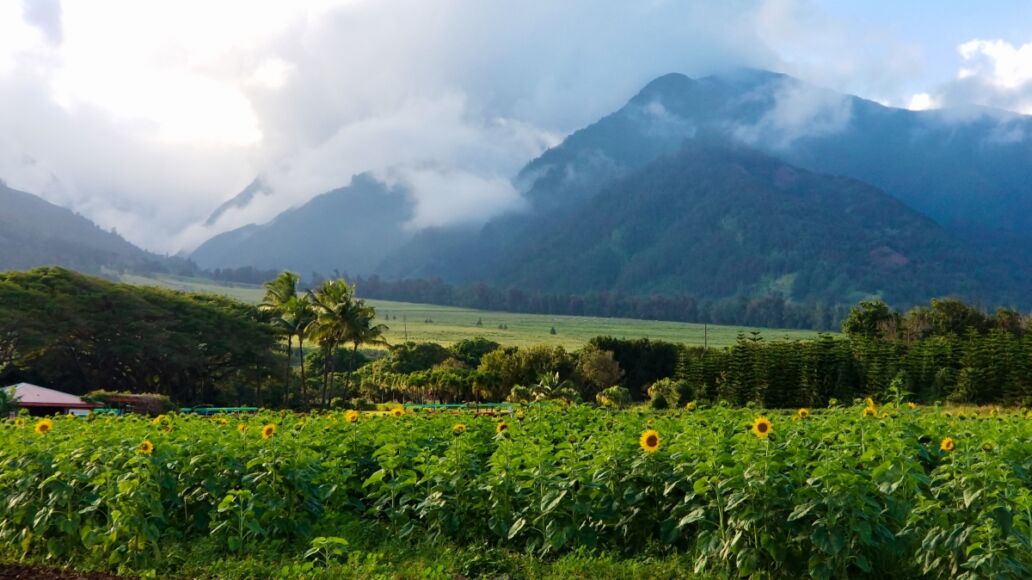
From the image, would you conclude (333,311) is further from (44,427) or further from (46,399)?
(44,427)

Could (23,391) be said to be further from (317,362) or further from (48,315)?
(317,362)

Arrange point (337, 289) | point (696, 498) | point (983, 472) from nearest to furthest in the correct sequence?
point (983, 472)
point (696, 498)
point (337, 289)

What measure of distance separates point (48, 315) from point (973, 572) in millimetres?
60241

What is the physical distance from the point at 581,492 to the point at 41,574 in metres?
5.00

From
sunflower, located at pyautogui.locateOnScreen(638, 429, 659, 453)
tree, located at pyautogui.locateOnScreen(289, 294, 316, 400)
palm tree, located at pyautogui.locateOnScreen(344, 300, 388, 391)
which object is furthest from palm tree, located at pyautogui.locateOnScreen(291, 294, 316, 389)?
sunflower, located at pyautogui.locateOnScreen(638, 429, 659, 453)

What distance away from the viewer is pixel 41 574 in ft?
26.2

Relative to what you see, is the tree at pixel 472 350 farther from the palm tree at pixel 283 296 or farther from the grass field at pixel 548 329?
the grass field at pixel 548 329

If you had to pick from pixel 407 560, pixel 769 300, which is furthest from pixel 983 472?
pixel 769 300

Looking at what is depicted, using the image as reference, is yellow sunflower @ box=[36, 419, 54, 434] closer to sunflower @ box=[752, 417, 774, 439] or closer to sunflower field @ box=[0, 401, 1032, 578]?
sunflower field @ box=[0, 401, 1032, 578]

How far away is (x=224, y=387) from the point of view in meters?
65.5

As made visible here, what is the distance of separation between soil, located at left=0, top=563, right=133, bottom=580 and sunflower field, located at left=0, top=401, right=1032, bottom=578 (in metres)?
0.29

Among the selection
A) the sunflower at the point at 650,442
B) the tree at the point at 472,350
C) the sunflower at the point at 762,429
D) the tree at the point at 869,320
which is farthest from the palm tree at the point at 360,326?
the sunflower at the point at 762,429

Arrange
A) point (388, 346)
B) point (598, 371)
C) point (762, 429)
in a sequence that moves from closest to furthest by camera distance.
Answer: point (762, 429)
point (388, 346)
point (598, 371)

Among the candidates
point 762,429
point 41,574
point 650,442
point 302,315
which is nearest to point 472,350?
point 302,315
